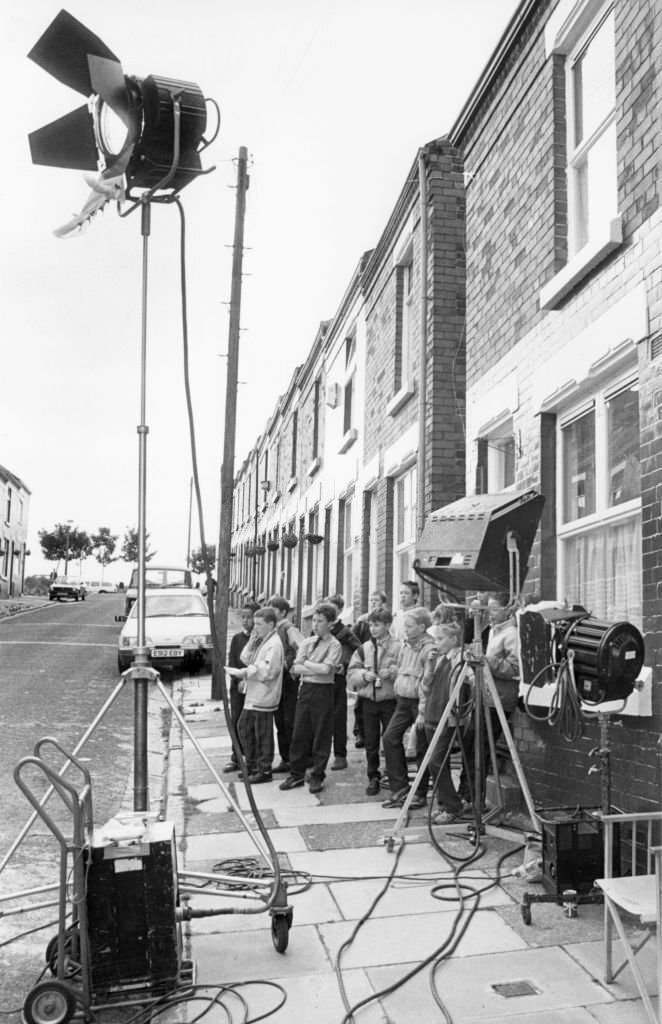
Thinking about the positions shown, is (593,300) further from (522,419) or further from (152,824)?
(152,824)

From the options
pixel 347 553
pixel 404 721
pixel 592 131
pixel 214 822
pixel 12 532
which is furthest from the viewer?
pixel 12 532

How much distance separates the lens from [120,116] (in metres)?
4.12

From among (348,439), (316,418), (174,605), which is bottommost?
(174,605)

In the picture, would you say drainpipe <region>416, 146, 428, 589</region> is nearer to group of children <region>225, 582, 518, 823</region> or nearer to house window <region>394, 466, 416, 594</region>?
house window <region>394, 466, 416, 594</region>

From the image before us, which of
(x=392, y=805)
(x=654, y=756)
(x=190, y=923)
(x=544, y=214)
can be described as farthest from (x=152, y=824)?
(x=544, y=214)

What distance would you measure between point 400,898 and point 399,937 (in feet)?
1.84

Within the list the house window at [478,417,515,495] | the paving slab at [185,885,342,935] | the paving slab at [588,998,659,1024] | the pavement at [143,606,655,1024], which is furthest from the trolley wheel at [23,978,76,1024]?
the house window at [478,417,515,495]

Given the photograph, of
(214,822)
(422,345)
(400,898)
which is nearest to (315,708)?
(214,822)

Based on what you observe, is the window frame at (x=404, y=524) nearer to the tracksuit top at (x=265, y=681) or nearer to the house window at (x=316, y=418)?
the tracksuit top at (x=265, y=681)

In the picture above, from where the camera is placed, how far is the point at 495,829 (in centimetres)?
582

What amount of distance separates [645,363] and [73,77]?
3355 mm

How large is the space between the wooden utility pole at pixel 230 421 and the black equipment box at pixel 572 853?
368 inches

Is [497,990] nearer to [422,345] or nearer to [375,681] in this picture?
[375,681]

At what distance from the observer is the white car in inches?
614
